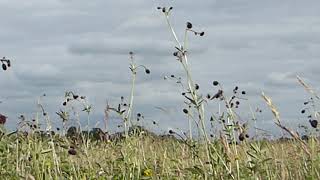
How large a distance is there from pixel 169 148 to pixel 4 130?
3132 mm

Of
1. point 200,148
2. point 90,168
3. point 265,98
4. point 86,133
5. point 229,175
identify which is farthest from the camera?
point 86,133

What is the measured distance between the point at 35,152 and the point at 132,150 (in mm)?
842

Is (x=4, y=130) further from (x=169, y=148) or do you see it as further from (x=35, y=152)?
(x=169, y=148)

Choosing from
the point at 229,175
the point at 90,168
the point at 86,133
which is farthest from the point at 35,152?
the point at 229,175

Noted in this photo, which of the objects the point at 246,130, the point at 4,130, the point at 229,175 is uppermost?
the point at 4,130

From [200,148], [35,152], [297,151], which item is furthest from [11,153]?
[297,151]

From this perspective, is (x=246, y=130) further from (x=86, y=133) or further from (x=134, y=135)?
(x=86, y=133)

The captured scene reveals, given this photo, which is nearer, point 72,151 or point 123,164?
point 72,151

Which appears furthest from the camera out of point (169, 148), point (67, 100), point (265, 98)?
point (169, 148)

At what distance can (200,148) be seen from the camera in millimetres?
5375

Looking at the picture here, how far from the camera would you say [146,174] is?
563cm

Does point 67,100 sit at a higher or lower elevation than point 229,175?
higher

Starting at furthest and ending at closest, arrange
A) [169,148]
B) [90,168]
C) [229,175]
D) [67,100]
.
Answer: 1. [169,148]
2. [67,100]
3. [90,168]
4. [229,175]

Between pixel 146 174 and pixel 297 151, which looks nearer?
pixel 146 174
